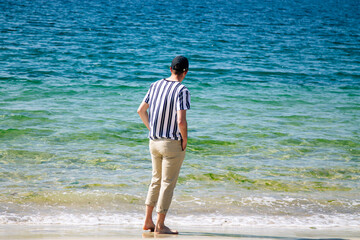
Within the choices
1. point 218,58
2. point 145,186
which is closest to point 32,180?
point 145,186

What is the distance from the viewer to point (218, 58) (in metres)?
28.4

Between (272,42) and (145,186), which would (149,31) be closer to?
(272,42)

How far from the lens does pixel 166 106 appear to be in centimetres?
491

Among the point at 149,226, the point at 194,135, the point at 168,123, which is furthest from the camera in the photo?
the point at 194,135

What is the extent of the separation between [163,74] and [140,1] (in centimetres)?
5429

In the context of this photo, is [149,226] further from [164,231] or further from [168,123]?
[168,123]

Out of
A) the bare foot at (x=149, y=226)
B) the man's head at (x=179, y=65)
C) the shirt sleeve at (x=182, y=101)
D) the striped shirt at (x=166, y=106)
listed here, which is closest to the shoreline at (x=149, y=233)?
the bare foot at (x=149, y=226)

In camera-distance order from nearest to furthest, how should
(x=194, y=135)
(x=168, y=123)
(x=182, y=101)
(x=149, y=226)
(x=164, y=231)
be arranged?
(x=182, y=101) → (x=168, y=123) → (x=164, y=231) → (x=149, y=226) → (x=194, y=135)

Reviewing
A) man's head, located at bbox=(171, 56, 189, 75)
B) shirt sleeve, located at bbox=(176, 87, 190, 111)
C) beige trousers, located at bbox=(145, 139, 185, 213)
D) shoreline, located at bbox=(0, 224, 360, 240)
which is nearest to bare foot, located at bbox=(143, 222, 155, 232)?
shoreline, located at bbox=(0, 224, 360, 240)

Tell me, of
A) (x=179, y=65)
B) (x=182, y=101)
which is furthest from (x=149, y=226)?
(x=179, y=65)

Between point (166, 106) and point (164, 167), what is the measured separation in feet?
2.21

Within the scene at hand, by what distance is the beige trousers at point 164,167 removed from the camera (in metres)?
4.96

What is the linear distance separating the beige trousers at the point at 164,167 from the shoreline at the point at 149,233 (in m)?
0.42

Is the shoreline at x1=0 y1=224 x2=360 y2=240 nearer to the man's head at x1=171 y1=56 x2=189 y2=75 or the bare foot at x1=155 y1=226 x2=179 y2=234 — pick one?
the bare foot at x1=155 y1=226 x2=179 y2=234
